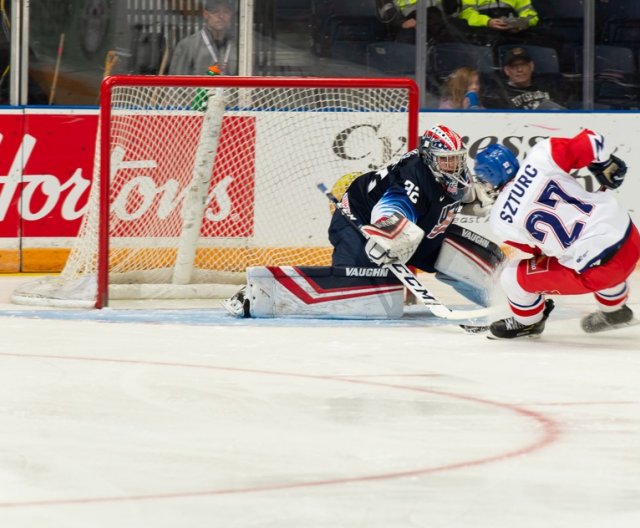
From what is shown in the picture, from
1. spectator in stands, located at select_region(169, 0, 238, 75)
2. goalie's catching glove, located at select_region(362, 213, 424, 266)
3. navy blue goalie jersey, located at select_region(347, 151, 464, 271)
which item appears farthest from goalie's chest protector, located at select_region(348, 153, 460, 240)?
spectator in stands, located at select_region(169, 0, 238, 75)

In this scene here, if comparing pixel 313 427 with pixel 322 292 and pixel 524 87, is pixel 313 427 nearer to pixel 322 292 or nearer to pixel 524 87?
pixel 322 292

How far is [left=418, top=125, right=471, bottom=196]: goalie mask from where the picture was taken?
5.60 meters

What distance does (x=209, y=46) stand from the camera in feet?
24.1

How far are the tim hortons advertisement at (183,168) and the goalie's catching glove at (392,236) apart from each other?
3.56 feet

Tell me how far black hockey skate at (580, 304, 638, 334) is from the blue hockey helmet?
0.58 m

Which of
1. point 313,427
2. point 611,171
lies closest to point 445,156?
point 611,171

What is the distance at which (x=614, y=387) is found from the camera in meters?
4.14

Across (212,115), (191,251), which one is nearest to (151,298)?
(191,251)

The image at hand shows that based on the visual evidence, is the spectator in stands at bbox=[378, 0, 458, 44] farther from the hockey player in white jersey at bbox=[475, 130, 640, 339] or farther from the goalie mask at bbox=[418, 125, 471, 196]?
the hockey player in white jersey at bbox=[475, 130, 640, 339]

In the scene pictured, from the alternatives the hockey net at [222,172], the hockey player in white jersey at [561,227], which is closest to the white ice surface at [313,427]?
the hockey player in white jersey at [561,227]

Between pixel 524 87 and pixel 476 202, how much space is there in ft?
6.47

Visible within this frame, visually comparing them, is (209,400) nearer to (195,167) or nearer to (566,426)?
(566,426)

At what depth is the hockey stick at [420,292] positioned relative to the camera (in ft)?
17.9

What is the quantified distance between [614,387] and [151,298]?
2.62 metres
